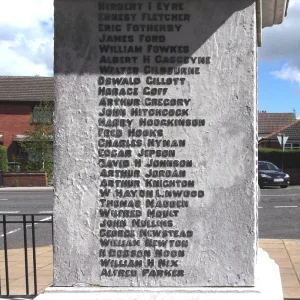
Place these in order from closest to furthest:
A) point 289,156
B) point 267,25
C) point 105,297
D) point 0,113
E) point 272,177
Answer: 1. point 105,297
2. point 267,25
3. point 272,177
4. point 289,156
5. point 0,113

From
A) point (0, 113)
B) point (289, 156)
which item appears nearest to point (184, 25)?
point (289, 156)

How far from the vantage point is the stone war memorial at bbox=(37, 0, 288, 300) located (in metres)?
3.79

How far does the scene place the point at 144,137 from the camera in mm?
3848

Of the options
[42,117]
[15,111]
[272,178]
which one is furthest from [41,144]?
[272,178]

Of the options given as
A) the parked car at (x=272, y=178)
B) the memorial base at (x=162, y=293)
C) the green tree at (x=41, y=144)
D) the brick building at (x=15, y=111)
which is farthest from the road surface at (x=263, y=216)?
the brick building at (x=15, y=111)

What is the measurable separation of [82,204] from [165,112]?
0.83 metres

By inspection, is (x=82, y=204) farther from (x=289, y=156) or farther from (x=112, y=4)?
(x=289, y=156)

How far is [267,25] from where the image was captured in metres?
5.32

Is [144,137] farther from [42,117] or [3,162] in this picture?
[3,162]

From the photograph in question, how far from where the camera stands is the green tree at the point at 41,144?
104 feet

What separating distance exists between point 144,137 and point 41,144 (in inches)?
1121

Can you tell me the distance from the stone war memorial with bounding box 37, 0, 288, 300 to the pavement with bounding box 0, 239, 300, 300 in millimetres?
2783

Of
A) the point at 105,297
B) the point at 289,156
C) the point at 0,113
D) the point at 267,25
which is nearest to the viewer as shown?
the point at 105,297

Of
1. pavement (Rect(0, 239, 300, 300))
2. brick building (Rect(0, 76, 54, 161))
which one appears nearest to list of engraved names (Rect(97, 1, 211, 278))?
pavement (Rect(0, 239, 300, 300))
